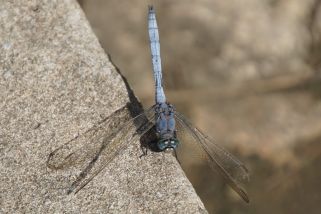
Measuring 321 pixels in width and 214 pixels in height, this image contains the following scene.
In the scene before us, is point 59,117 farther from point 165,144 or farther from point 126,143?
point 165,144

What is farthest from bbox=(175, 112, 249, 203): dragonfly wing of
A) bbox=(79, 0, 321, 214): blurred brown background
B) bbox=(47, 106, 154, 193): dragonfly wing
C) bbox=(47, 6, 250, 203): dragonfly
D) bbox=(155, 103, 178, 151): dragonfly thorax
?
bbox=(79, 0, 321, 214): blurred brown background

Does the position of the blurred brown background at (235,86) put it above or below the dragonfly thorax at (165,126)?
above

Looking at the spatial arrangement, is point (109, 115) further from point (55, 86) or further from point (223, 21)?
point (223, 21)

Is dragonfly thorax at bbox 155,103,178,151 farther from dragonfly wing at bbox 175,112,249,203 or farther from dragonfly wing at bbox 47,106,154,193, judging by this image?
dragonfly wing at bbox 175,112,249,203

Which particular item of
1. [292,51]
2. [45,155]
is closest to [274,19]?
[292,51]

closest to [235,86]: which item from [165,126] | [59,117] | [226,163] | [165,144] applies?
[226,163]

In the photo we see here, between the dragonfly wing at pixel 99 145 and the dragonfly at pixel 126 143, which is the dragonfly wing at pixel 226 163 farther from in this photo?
the dragonfly wing at pixel 99 145

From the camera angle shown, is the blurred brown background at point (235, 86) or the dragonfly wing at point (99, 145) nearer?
the dragonfly wing at point (99, 145)

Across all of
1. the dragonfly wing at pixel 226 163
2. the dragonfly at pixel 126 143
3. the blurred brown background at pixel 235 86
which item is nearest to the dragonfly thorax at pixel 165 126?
the dragonfly at pixel 126 143
